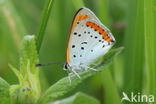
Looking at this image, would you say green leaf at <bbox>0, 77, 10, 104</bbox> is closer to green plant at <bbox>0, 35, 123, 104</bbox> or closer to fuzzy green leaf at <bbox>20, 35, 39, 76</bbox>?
green plant at <bbox>0, 35, 123, 104</bbox>

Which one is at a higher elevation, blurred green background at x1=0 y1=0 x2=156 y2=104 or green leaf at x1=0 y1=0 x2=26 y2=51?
green leaf at x1=0 y1=0 x2=26 y2=51

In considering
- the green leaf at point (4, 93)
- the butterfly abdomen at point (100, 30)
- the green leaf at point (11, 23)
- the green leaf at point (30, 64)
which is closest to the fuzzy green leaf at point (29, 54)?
the green leaf at point (30, 64)

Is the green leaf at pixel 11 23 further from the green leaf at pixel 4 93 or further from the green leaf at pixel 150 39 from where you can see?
the green leaf at pixel 150 39

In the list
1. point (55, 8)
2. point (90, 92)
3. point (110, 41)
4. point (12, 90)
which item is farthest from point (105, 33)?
point (55, 8)

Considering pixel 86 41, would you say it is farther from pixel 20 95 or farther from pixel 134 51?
pixel 20 95

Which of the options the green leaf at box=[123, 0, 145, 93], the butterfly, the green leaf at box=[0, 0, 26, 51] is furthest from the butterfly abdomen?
the green leaf at box=[0, 0, 26, 51]

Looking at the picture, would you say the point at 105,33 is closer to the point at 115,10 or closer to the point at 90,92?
the point at 90,92

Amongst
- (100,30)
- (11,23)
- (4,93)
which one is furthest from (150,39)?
(11,23)
